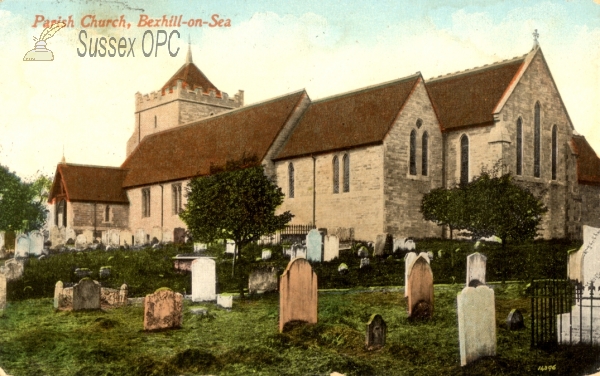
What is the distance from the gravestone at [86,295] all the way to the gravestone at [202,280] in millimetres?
1554

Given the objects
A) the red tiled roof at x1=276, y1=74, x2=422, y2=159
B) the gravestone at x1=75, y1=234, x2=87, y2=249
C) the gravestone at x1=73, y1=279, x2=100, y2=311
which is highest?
the red tiled roof at x1=276, y1=74, x2=422, y2=159

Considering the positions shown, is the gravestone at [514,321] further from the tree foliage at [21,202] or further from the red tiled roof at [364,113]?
the tree foliage at [21,202]

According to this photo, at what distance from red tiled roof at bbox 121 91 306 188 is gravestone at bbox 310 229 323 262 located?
10.8 feet

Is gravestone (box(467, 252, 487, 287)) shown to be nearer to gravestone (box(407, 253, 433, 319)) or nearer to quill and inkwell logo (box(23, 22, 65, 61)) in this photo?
gravestone (box(407, 253, 433, 319))

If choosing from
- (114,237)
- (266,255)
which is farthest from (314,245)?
(114,237)

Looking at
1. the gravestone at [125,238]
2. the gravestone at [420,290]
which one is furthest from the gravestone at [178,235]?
the gravestone at [420,290]

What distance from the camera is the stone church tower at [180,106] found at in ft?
51.4

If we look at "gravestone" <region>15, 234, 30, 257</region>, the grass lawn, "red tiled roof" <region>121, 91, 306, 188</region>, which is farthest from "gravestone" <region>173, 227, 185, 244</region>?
the grass lawn

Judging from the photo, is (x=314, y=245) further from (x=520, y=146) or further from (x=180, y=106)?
(x=180, y=106)

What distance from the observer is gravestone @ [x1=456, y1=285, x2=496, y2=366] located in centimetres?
890

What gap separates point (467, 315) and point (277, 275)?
4.09 metres

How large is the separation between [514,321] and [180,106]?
12.6 metres

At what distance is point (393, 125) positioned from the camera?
54.5ft

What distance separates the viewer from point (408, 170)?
16.4 m
